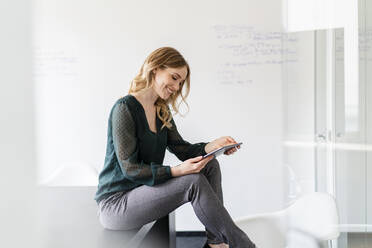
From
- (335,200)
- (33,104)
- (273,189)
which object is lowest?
(273,189)

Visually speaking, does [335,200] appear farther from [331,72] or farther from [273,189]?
[273,189]

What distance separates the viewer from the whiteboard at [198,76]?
1.59m

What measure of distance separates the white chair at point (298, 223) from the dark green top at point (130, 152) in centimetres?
24

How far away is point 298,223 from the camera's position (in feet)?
2.86

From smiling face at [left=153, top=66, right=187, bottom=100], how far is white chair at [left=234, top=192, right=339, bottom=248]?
0.34 meters

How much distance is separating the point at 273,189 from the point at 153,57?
101cm

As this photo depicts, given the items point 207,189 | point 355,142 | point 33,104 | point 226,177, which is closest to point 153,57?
point 207,189

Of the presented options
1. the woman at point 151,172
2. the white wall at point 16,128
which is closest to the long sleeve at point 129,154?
the woman at point 151,172

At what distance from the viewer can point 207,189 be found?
78 cm

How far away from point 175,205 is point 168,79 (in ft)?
0.90

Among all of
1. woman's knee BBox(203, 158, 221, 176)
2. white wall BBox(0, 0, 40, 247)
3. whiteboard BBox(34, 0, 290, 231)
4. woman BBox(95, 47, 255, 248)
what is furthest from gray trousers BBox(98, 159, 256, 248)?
whiteboard BBox(34, 0, 290, 231)

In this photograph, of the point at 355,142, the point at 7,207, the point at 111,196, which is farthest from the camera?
the point at 111,196

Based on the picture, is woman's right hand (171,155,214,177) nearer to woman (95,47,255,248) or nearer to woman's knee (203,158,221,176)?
woman (95,47,255,248)

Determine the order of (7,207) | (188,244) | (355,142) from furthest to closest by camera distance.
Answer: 1. (188,244)
2. (355,142)
3. (7,207)
